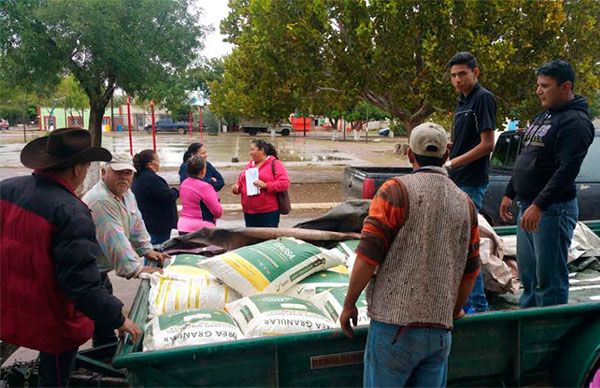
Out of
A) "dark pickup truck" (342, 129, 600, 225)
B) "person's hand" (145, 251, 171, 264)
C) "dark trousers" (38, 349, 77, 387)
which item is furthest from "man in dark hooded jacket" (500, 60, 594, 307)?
"dark pickup truck" (342, 129, 600, 225)

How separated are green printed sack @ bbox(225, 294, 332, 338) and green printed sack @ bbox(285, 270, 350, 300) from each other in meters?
0.26

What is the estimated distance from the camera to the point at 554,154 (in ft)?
11.0

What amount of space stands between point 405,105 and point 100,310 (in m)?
11.1

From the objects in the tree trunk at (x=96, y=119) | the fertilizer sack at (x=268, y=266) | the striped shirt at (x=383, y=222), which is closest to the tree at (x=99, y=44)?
the tree trunk at (x=96, y=119)

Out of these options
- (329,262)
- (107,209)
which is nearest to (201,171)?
(107,209)

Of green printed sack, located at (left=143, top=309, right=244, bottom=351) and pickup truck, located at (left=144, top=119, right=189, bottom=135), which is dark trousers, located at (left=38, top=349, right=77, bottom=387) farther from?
pickup truck, located at (left=144, top=119, right=189, bottom=135)

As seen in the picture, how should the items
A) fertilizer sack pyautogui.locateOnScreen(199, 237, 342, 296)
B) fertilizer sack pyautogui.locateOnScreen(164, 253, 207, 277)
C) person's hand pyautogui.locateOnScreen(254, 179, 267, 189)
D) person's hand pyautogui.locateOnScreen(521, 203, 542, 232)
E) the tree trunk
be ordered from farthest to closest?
the tree trunk < person's hand pyautogui.locateOnScreen(254, 179, 267, 189) < fertilizer sack pyautogui.locateOnScreen(164, 253, 207, 277) < person's hand pyautogui.locateOnScreen(521, 203, 542, 232) < fertilizer sack pyautogui.locateOnScreen(199, 237, 342, 296)

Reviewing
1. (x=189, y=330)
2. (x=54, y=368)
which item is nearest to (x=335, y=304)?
(x=189, y=330)

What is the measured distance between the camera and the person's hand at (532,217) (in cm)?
326

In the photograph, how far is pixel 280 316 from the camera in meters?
2.65

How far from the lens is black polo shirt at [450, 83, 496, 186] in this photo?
3795 millimetres

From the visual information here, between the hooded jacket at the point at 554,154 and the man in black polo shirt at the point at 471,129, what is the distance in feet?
Result: 0.97

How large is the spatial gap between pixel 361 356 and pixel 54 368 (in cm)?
160

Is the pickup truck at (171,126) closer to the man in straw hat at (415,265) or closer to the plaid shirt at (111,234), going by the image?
the plaid shirt at (111,234)
